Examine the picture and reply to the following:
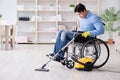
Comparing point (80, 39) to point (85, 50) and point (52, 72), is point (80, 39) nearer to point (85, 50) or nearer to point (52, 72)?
point (85, 50)

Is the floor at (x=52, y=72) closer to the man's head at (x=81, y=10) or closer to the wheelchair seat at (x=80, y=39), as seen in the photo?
the wheelchair seat at (x=80, y=39)

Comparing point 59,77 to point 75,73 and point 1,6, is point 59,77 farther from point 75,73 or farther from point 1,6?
point 1,6

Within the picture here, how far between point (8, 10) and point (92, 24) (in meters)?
5.49

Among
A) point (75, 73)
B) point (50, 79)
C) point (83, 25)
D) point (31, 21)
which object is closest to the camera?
point (50, 79)

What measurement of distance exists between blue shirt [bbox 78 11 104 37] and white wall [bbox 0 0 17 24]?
17.1 ft

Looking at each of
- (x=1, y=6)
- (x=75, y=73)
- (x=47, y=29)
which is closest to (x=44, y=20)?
(x=47, y=29)

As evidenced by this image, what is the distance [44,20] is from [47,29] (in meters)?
0.32

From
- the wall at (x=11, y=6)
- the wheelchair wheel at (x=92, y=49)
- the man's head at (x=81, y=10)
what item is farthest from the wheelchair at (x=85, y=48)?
the wall at (x=11, y=6)

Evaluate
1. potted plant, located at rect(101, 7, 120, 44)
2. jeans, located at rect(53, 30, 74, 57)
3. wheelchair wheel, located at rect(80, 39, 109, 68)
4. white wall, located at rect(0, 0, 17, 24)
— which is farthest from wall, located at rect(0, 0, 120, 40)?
wheelchair wheel, located at rect(80, 39, 109, 68)

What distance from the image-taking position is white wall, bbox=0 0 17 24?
366 inches

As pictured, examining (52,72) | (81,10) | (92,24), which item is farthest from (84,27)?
(52,72)

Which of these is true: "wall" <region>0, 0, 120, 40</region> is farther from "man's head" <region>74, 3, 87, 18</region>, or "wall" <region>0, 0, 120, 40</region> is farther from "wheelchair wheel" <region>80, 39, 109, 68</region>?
"wheelchair wheel" <region>80, 39, 109, 68</region>

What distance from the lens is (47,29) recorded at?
9.38m

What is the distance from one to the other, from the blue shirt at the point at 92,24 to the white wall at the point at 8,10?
17.1 ft
